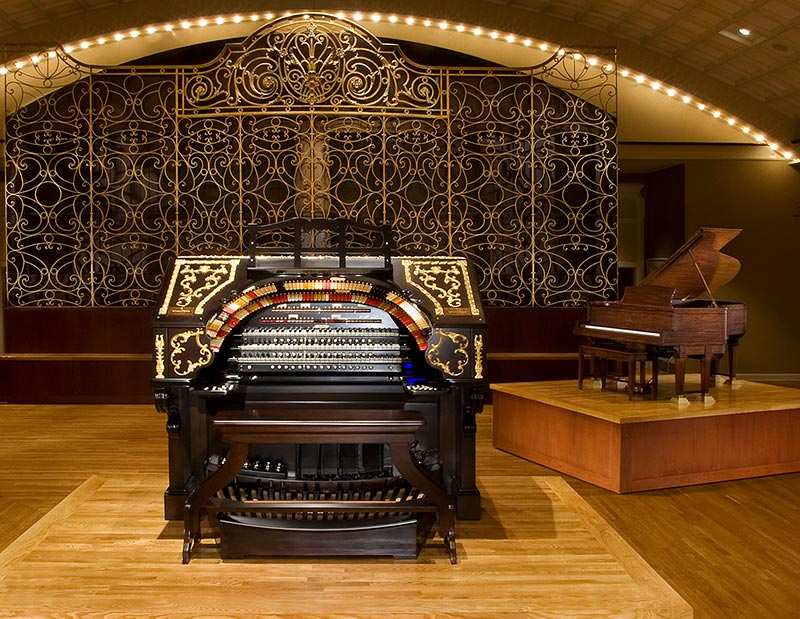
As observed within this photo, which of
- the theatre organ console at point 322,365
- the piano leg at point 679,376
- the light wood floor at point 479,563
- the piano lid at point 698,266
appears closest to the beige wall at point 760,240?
the piano lid at point 698,266

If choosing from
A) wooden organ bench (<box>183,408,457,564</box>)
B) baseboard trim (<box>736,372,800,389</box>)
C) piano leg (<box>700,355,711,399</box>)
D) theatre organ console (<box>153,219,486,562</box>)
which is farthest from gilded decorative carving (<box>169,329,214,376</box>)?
baseboard trim (<box>736,372,800,389</box>)

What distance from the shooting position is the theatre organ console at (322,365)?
10.9 feet

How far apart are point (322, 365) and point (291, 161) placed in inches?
182

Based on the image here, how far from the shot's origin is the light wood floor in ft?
8.63

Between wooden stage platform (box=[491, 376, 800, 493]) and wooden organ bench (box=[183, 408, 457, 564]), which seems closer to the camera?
wooden organ bench (box=[183, 408, 457, 564])

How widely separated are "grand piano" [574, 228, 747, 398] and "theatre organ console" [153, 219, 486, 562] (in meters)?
1.82

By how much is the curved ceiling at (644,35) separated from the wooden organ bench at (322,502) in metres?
5.64

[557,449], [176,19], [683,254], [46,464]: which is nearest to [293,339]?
[557,449]

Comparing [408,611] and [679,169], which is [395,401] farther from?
[679,169]

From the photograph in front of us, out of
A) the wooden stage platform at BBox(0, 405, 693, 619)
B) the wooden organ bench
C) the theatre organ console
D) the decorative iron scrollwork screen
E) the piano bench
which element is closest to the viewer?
the wooden stage platform at BBox(0, 405, 693, 619)

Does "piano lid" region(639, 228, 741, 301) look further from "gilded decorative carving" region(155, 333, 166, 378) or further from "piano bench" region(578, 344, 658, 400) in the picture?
"gilded decorative carving" region(155, 333, 166, 378)

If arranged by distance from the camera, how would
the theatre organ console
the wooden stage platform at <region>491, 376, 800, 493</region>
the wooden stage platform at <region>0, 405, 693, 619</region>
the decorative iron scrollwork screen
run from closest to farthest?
the wooden stage platform at <region>0, 405, 693, 619</region> → the theatre organ console → the wooden stage platform at <region>491, 376, 800, 493</region> → the decorative iron scrollwork screen

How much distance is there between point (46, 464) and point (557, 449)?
3426 millimetres

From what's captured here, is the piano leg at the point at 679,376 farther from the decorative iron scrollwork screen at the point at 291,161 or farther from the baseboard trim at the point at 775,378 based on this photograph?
the baseboard trim at the point at 775,378
